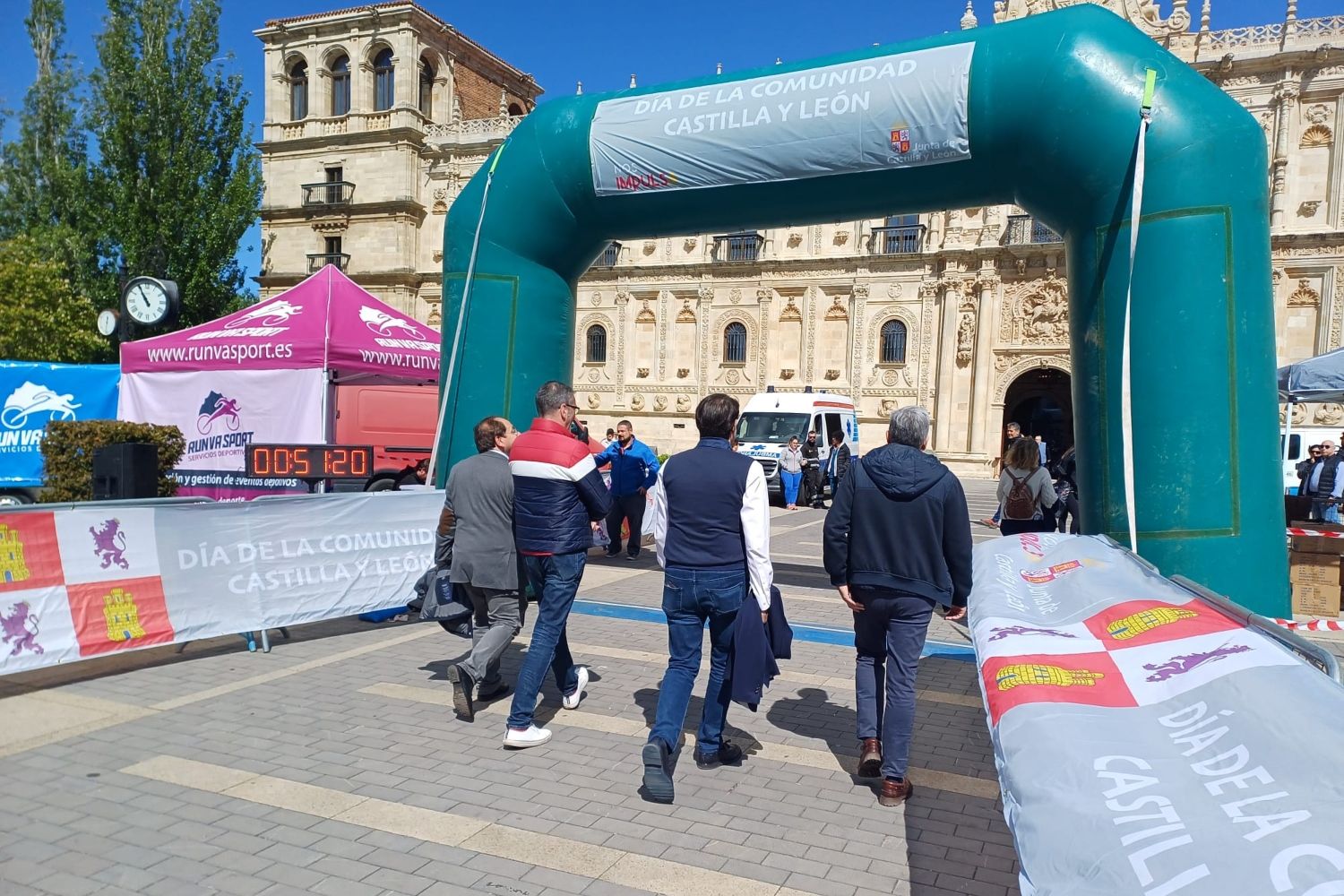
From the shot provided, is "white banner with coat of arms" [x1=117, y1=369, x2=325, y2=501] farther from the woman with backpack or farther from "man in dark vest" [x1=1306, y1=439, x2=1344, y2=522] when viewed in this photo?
"man in dark vest" [x1=1306, y1=439, x2=1344, y2=522]

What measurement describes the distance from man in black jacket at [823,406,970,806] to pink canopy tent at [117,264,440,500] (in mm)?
8897

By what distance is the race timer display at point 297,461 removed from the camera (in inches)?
346

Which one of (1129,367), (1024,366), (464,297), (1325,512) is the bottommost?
(1325,512)

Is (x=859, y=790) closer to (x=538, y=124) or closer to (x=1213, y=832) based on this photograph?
(x=1213, y=832)

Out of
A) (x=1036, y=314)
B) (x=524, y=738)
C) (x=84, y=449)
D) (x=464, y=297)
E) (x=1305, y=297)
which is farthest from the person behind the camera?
(x=1036, y=314)

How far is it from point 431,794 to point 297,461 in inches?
219

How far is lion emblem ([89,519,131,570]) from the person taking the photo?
19.2 ft

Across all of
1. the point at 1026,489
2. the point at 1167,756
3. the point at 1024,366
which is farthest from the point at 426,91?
the point at 1167,756

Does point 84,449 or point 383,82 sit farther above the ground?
point 383,82

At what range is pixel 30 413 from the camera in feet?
45.6

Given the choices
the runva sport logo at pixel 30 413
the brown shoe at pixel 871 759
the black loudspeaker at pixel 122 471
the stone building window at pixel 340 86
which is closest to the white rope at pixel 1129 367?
the brown shoe at pixel 871 759

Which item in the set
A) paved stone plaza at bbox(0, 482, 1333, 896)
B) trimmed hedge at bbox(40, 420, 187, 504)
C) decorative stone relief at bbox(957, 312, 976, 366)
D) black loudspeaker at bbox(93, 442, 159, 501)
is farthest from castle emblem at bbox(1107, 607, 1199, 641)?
decorative stone relief at bbox(957, 312, 976, 366)

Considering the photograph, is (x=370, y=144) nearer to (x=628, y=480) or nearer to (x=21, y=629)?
(x=628, y=480)

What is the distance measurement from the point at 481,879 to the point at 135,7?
34.5 meters
